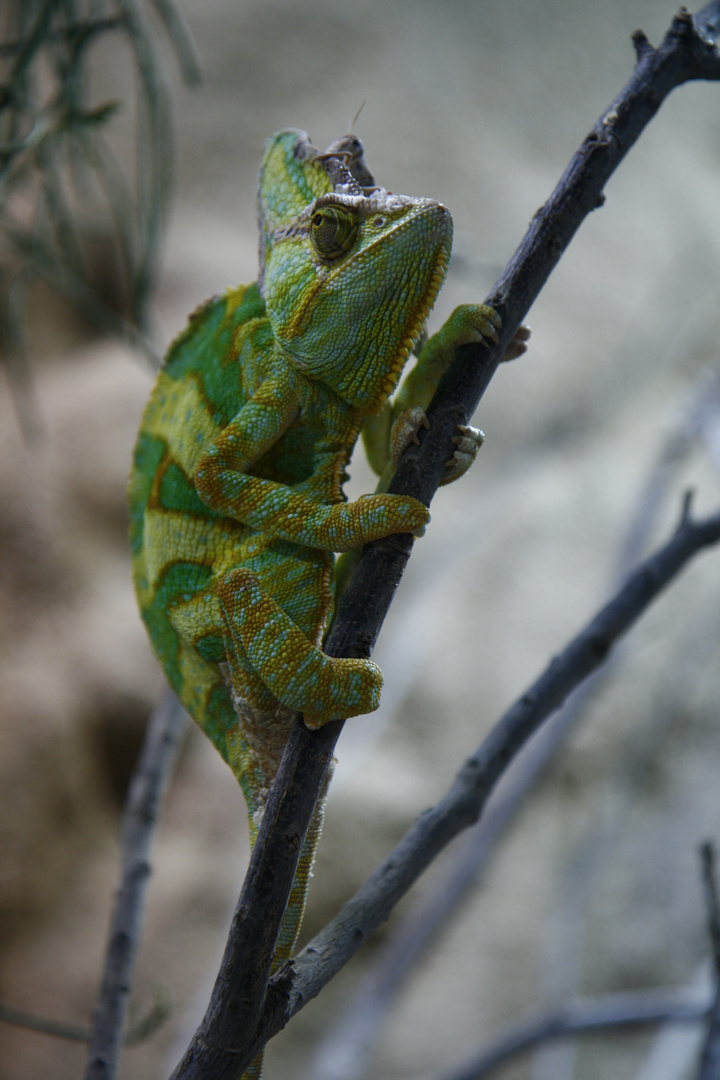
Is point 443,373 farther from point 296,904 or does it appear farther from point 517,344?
point 296,904

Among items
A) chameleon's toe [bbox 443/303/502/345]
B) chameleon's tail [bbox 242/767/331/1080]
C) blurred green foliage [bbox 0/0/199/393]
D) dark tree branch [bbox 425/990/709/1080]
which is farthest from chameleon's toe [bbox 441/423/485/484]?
dark tree branch [bbox 425/990/709/1080]

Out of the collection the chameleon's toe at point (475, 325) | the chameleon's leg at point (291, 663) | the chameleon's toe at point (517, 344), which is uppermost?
the chameleon's toe at point (517, 344)

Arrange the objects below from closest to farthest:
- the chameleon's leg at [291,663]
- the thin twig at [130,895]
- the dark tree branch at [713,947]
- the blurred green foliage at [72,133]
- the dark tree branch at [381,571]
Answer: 1. the dark tree branch at [381,571]
2. the chameleon's leg at [291,663]
3. the dark tree branch at [713,947]
4. the thin twig at [130,895]
5. the blurred green foliage at [72,133]

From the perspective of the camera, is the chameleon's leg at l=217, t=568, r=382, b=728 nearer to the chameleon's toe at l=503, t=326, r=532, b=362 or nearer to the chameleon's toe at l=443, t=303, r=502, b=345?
the chameleon's toe at l=443, t=303, r=502, b=345

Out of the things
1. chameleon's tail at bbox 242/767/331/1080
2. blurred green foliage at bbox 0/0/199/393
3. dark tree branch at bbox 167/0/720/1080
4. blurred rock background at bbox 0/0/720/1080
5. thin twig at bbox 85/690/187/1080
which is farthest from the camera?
blurred rock background at bbox 0/0/720/1080

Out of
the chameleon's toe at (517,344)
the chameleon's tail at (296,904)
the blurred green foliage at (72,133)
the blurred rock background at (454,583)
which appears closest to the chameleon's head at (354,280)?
the chameleon's toe at (517,344)

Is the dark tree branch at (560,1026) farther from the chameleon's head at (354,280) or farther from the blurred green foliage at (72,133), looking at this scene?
the blurred green foliage at (72,133)

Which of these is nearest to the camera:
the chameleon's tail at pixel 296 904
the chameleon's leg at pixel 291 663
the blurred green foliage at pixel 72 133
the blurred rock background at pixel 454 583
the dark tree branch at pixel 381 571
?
the dark tree branch at pixel 381 571

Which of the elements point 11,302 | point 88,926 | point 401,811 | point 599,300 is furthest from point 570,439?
point 88,926
